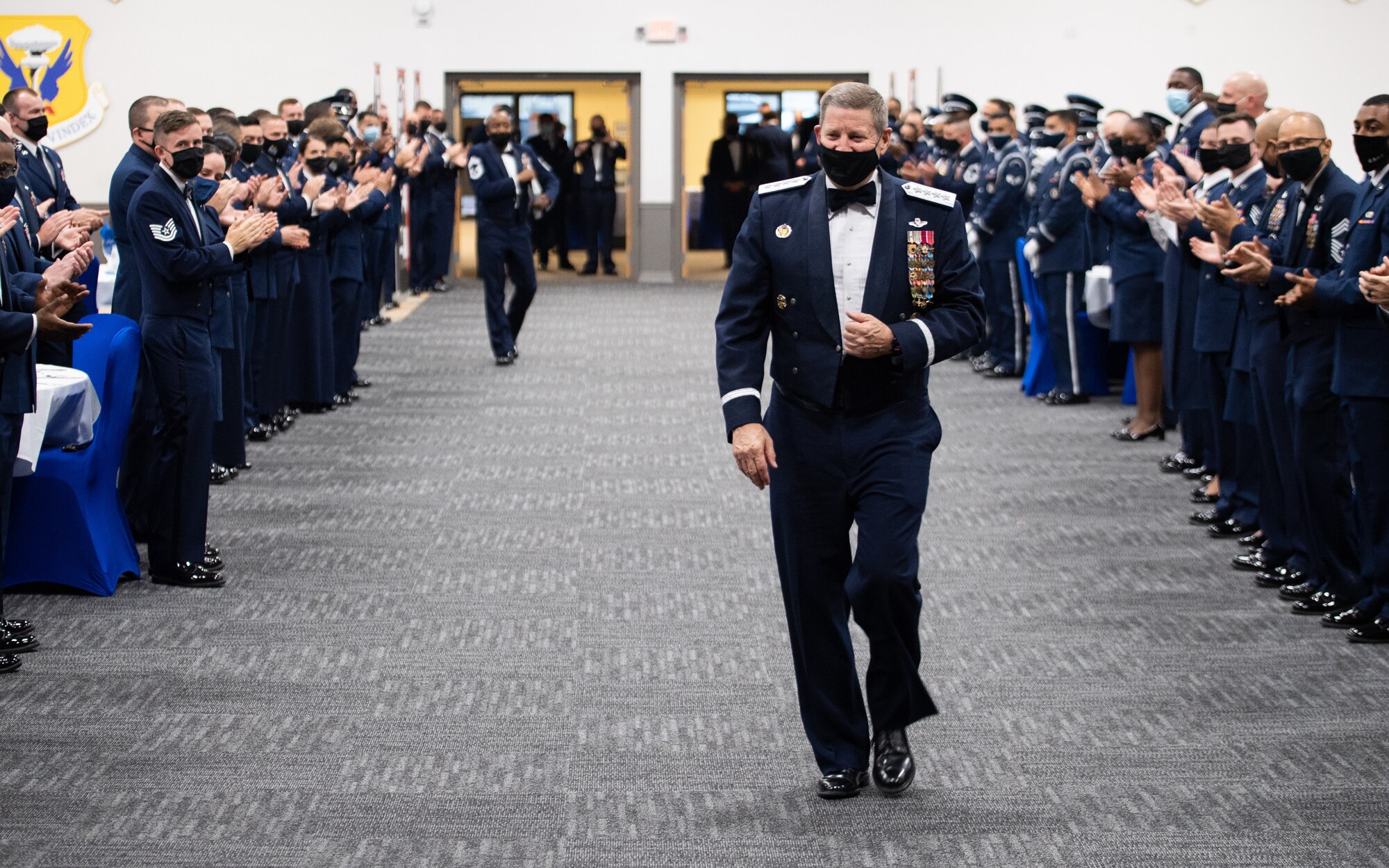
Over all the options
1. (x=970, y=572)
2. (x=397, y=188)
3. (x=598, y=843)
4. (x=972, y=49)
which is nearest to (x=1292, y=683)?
(x=970, y=572)

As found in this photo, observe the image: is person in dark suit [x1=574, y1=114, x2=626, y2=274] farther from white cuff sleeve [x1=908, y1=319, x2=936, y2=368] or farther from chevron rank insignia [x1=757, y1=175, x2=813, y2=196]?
white cuff sleeve [x1=908, y1=319, x2=936, y2=368]

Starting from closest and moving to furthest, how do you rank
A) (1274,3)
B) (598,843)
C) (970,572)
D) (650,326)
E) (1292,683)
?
1. (598,843)
2. (1292,683)
3. (970,572)
4. (650,326)
5. (1274,3)

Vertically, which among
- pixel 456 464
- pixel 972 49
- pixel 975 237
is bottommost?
pixel 456 464

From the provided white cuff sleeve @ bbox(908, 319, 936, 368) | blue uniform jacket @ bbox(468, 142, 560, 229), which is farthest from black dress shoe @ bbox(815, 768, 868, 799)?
blue uniform jacket @ bbox(468, 142, 560, 229)

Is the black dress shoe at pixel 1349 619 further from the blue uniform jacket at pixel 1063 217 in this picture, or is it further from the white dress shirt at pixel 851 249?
the blue uniform jacket at pixel 1063 217

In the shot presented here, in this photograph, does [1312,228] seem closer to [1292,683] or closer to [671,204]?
[1292,683]

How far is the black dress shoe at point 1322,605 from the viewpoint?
490 centimetres

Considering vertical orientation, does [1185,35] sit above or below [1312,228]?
above

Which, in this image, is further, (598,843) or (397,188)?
(397,188)

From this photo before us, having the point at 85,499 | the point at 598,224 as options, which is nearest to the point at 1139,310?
the point at 85,499

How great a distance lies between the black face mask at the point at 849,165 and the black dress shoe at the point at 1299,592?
262 cm

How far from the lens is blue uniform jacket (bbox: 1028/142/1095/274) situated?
8.70 m

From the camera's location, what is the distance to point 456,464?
7.32m

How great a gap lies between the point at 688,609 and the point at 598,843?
1799 millimetres
